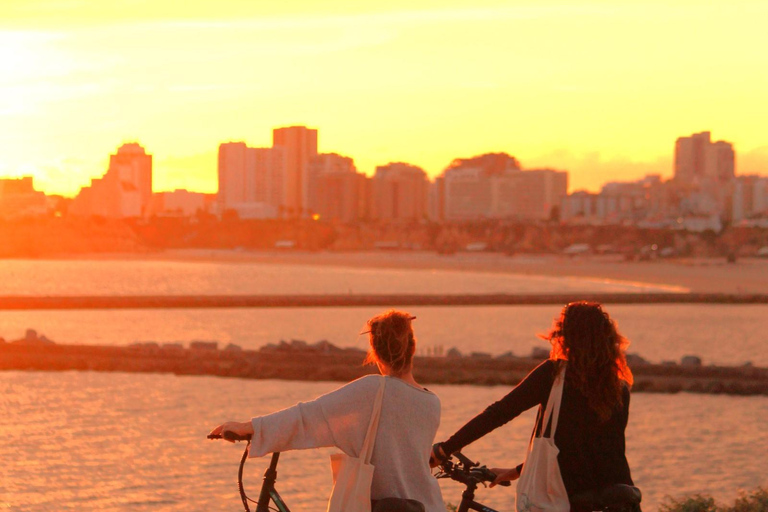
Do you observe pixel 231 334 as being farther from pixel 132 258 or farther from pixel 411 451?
pixel 132 258

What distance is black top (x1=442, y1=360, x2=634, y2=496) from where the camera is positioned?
3227 millimetres

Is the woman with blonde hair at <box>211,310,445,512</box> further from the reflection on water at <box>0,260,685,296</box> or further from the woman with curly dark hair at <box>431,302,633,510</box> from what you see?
the reflection on water at <box>0,260,685,296</box>

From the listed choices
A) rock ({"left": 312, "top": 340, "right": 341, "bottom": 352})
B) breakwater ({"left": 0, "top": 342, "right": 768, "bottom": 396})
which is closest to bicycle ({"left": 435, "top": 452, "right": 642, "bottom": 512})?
breakwater ({"left": 0, "top": 342, "right": 768, "bottom": 396})

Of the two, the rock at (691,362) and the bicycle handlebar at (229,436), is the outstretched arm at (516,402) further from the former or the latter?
the rock at (691,362)

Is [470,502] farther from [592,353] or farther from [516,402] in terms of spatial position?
[592,353]

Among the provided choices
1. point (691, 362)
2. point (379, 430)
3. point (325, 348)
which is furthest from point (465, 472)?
point (325, 348)

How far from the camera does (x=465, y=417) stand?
15.2m

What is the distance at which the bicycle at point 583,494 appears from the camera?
3176mm

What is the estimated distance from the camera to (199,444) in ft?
42.9

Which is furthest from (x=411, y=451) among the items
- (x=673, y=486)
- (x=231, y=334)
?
(x=231, y=334)

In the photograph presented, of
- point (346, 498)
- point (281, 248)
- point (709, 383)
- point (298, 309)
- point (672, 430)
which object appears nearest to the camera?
point (346, 498)

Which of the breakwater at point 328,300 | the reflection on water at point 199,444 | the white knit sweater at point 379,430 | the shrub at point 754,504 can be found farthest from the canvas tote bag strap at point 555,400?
the breakwater at point 328,300

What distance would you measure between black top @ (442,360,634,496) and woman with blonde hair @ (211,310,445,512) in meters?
0.24

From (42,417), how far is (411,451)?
13172mm
